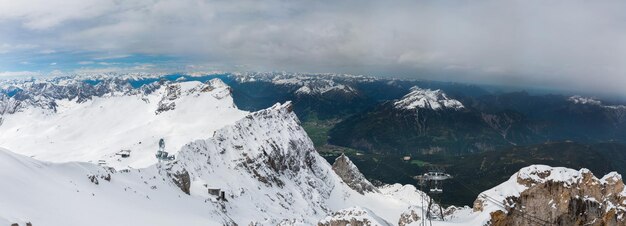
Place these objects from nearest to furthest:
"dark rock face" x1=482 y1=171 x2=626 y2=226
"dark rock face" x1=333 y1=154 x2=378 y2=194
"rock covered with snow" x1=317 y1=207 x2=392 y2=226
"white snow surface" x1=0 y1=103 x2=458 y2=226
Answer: "white snow surface" x1=0 y1=103 x2=458 y2=226 → "rock covered with snow" x1=317 y1=207 x2=392 y2=226 → "dark rock face" x1=482 y1=171 x2=626 y2=226 → "dark rock face" x1=333 y1=154 x2=378 y2=194

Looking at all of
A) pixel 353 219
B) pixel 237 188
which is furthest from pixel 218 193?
pixel 353 219

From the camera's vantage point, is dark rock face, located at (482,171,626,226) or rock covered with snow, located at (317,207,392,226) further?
dark rock face, located at (482,171,626,226)

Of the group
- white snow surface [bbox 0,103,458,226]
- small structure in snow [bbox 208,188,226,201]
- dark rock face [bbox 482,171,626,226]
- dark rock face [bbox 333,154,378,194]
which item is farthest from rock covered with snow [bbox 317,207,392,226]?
dark rock face [bbox 333,154,378,194]

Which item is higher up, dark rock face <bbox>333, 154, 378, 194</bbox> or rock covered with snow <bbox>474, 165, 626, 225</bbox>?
rock covered with snow <bbox>474, 165, 626, 225</bbox>

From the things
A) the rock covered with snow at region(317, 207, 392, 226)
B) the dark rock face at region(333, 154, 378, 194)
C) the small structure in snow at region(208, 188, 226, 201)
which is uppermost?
the rock covered with snow at region(317, 207, 392, 226)

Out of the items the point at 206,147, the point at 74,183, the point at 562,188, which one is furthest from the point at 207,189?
the point at 562,188

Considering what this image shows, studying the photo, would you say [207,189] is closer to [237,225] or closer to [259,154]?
[237,225]

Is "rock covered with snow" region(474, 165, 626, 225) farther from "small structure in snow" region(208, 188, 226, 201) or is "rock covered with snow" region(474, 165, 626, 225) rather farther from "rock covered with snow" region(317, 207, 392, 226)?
"small structure in snow" region(208, 188, 226, 201)
